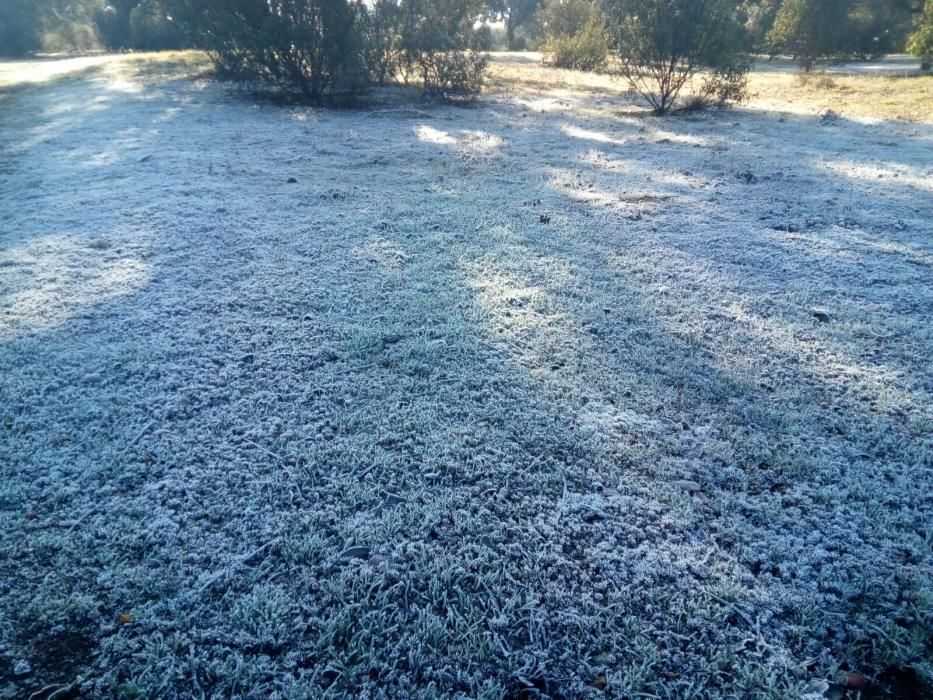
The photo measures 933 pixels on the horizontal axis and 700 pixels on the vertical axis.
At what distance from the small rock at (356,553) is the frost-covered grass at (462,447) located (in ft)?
0.04

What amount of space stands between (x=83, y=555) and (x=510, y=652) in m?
1.25

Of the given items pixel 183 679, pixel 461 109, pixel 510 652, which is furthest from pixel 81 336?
pixel 461 109

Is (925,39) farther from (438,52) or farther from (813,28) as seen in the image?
(438,52)

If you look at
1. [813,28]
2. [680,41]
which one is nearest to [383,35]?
[680,41]

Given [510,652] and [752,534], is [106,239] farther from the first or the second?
[752,534]

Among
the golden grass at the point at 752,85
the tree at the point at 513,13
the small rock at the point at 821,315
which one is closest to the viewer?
the small rock at the point at 821,315

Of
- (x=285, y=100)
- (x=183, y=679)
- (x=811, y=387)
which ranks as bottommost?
(x=183, y=679)

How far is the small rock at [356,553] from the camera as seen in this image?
1.61 meters

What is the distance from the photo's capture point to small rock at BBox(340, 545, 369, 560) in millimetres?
1610

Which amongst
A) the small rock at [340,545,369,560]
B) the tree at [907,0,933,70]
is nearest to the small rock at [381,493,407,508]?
the small rock at [340,545,369,560]

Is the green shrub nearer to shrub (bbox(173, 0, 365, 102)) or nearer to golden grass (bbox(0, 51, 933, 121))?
golden grass (bbox(0, 51, 933, 121))

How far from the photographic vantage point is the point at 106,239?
362 centimetres

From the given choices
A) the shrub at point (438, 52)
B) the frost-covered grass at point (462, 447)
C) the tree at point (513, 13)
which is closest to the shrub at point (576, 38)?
the shrub at point (438, 52)

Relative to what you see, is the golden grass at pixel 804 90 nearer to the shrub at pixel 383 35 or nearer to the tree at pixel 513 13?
the shrub at pixel 383 35
